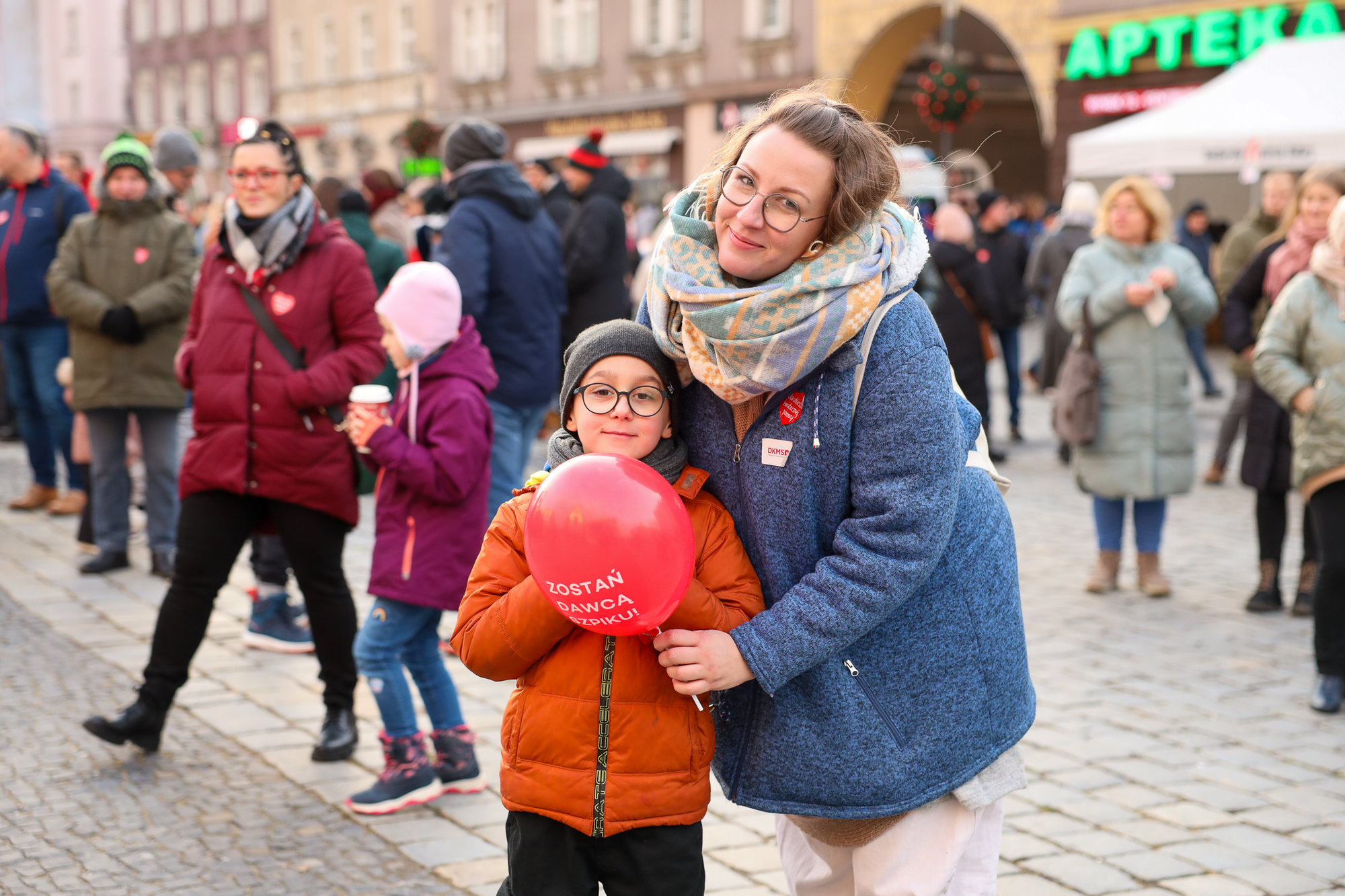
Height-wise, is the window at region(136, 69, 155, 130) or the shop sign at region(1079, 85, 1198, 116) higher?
the window at region(136, 69, 155, 130)

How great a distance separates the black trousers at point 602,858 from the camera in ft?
8.53

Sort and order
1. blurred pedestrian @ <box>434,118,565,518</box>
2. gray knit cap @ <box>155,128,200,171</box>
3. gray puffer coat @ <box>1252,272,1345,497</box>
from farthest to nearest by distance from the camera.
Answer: gray knit cap @ <box>155,128,200,171</box> < blurred pedestrian @ <box>434,118,565,518</box> < gray puffer coat @ <box>1252,272,1345,497</box>

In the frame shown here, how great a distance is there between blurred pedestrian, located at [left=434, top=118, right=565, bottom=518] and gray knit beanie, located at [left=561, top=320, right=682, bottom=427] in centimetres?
371

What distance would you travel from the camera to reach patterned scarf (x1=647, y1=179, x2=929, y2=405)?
2301 mm

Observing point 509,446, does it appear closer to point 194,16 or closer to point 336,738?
point 336,738

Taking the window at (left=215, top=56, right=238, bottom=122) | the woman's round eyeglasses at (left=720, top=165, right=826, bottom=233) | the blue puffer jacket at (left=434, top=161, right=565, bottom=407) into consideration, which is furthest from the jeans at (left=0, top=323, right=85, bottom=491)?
the window at (left=215, top=56, right=238, bottom=122)

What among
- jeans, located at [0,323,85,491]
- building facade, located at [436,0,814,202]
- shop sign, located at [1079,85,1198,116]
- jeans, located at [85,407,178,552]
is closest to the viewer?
Result: jeans, located at [85,407,178,552]

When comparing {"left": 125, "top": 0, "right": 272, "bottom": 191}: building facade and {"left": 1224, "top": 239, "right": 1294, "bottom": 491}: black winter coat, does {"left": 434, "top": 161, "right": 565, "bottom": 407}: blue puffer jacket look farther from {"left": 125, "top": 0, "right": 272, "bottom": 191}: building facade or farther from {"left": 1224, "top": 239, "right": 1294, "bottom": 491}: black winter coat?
{"left": 125, "top": 0, "right": 272, "bottom": 191}: building facade

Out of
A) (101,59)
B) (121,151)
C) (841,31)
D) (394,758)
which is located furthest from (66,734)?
(101,59)

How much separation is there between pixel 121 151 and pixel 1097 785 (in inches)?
215

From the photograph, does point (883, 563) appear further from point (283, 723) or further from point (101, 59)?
point (101, 59)

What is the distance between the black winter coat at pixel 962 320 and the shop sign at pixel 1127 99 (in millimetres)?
13899

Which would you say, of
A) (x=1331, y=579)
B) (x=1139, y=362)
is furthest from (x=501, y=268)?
(x=1331, y=579)

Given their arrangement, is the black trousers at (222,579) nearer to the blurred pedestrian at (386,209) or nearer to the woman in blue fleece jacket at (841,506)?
the woman in blue fleece jacket at (841,506)
